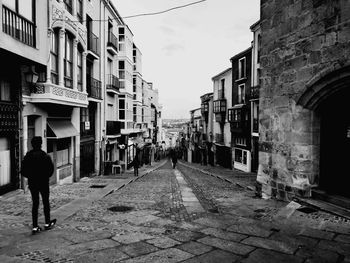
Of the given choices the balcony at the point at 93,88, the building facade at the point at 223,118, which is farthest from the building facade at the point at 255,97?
the balcony at the point at 93,88

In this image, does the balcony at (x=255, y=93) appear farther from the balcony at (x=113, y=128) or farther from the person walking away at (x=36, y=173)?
the person walking away at (x=36, y=173)

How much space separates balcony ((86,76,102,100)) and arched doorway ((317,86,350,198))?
45.9 ft

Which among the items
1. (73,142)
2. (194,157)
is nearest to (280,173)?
→ (73,142)

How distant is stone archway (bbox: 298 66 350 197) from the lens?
296 inches

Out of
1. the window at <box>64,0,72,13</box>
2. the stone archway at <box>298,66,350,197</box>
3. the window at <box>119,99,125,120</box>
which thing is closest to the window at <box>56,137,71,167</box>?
the window at <box>64,0,72,13</box>

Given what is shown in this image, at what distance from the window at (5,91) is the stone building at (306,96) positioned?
848cm

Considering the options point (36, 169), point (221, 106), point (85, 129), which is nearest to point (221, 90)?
point (221, 106)

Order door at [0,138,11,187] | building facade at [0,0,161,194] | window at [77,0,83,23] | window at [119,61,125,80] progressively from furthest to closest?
window at [119,61,125,80] → window at [77,0,83,23] → building facade at [0,0,161,194] → door at [0,138,11,187]

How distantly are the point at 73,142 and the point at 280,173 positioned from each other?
1105cm

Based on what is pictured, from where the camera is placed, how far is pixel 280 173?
8.77m

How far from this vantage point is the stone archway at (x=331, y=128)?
752 cm

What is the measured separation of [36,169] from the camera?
18.6 feet

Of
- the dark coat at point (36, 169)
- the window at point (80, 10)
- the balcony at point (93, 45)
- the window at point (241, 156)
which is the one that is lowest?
the window at point (241, 156)

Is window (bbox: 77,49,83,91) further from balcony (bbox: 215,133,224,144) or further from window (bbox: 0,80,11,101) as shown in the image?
balcony (bbox: 215,133,224,144)
